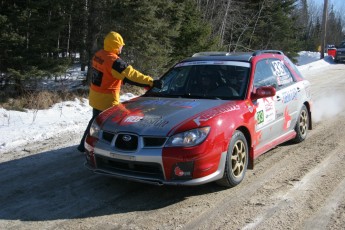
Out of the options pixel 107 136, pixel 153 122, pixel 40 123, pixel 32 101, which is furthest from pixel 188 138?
pixel 32 101

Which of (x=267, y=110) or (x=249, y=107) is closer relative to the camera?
(x=249, y=107)

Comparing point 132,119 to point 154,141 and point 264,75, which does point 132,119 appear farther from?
point 264,75

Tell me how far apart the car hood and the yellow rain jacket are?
55 centimetres

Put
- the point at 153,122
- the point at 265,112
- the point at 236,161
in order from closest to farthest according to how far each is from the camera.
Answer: the point at 153,122
the point at 236,161
the point at 265,112

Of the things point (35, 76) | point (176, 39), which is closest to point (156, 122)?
point (35, 76)

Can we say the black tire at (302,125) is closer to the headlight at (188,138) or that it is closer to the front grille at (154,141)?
the headlight at (188,138)

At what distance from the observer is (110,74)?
20.5 ft

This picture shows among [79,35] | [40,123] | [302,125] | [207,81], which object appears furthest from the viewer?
[79,35]

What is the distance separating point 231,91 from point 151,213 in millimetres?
2079

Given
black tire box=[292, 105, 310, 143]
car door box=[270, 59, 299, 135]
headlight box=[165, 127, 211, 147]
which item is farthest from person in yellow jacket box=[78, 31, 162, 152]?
black tire box=[292, 105, 310, 143]

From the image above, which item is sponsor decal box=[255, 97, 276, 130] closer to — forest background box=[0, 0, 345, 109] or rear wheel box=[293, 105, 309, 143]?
rear wheel box=[293, 105, 309, 143]

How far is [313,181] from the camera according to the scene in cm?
528

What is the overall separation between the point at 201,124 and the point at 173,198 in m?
0.91

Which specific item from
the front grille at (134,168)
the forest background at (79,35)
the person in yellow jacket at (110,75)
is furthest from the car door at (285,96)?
the forest background at (79,35)
